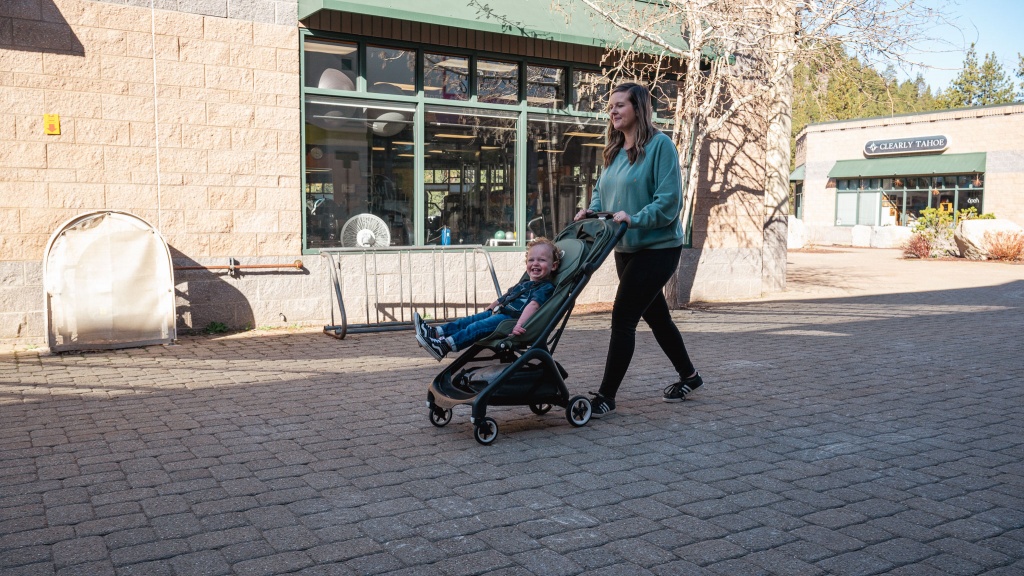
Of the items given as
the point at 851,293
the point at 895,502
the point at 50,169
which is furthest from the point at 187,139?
the point at 851,293

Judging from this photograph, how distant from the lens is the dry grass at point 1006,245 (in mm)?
24797

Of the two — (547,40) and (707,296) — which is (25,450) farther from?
(707,296)

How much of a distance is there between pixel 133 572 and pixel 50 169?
671cm

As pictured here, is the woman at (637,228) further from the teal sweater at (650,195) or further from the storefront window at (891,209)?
the storefront window at (891,209)

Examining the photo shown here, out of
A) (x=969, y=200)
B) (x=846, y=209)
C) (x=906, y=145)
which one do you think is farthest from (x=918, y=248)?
(x=846, y=209)

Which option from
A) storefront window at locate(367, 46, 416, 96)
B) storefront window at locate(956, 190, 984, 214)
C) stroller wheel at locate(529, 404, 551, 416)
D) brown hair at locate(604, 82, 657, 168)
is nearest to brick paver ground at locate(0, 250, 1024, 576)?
stroller wheel at locate(529, 404, 551, 416)

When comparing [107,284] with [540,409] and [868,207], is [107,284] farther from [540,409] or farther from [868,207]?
[868,207]

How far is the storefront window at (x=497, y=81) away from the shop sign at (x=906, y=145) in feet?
108

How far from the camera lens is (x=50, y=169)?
872 cm

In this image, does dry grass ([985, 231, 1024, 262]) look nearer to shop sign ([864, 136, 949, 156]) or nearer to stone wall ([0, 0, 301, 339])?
shop sign ([864, 136, 949, 156])

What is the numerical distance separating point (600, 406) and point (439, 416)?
112 centimetres

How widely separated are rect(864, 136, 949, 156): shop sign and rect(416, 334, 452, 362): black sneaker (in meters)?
38.9

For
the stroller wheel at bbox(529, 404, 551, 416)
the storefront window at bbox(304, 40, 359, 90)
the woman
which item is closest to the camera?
the woman

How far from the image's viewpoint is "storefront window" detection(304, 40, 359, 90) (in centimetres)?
1027
